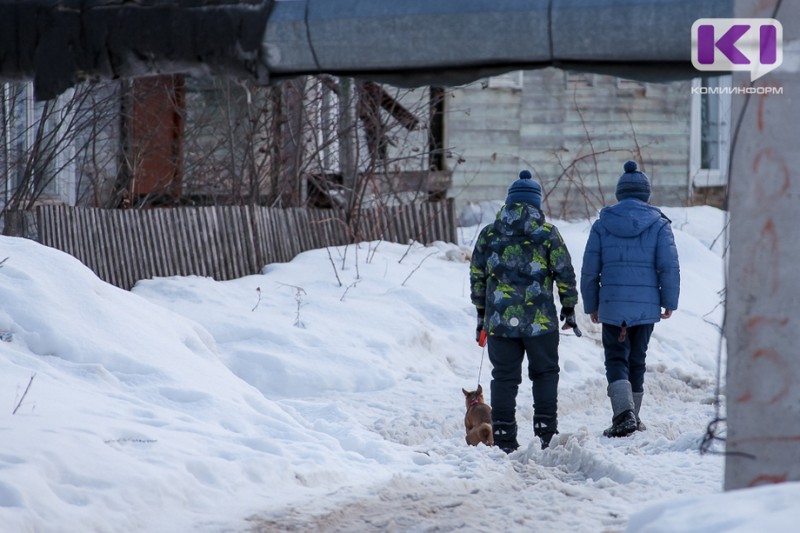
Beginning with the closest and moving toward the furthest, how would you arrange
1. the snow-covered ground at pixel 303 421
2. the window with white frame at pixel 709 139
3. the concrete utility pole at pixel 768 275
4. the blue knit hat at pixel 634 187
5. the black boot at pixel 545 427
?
the concrete utility pole at pixel 768 275 → the snow-covered ground at pixel 303 421 → the black boot at pixel 545 427 → the blue knit hat at pixel 634 187 → the window with white frame at pixel 709 139

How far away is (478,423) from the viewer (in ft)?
24.6

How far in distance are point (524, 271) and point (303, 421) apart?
5.73ft

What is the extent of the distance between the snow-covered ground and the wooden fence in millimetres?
Result: 412

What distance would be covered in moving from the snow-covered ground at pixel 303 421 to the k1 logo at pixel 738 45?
1.41 meters

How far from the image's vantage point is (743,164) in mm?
3926

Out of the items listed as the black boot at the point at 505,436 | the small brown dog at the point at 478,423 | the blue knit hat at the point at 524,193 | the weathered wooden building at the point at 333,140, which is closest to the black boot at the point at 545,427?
the black boot at the point at 505,436

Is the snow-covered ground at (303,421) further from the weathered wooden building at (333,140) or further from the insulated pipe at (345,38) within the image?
the weathered wooden building at (333,140)

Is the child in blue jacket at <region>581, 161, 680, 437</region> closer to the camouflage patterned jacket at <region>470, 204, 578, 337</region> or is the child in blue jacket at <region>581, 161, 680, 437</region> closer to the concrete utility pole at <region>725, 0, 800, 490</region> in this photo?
the camouflage patterned jacket at <region>470, 204, 578, 337</region>

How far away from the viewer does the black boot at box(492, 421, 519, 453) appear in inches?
291

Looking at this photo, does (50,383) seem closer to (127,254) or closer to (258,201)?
(127,254)

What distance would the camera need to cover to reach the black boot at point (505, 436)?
24.3ft

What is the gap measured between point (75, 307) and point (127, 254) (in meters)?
3.58

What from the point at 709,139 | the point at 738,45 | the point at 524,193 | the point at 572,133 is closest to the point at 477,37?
the point at 738,45

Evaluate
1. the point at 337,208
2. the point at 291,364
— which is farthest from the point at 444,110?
the point at 291,364
